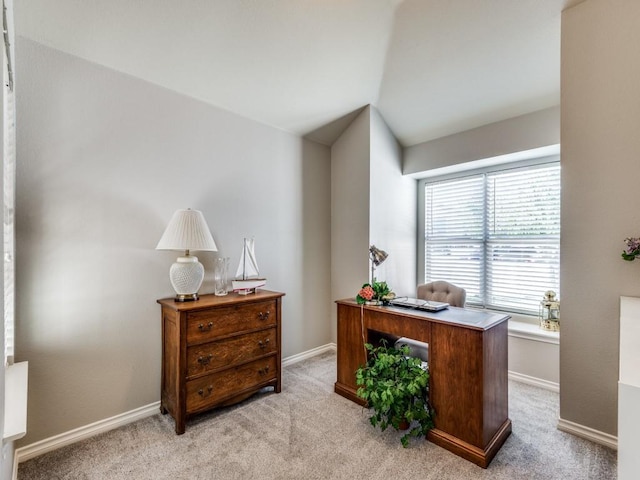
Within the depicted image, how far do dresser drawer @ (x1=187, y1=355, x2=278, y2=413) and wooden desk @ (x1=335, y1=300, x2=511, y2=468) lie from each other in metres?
1.12

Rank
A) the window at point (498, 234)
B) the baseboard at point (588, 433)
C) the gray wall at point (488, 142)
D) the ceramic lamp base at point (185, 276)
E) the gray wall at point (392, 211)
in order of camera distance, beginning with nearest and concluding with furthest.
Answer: the baseboard at point (588, 433)
the ceramic lamp base at point (185, 276)
the gray wall at point (488, 142)
the window at point (498, 234)
the gray wall at point (392, 211)

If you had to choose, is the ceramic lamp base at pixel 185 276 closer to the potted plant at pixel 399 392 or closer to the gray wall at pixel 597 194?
A: the potted plant at pixel 399 392

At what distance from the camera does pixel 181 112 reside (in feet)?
8.36

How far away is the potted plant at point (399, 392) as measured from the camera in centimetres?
197

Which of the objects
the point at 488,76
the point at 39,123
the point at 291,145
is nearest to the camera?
the point at 39,123

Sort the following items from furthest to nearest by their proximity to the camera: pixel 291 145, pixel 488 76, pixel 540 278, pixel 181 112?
pixel 291 145
pixel 540 278
pixel 488 76
pixel 181 112

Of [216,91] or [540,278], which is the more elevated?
[216,91]

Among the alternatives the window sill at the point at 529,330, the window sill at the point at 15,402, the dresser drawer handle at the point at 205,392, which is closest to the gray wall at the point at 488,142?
the window sill at the point at 529,330

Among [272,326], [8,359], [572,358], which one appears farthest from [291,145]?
[572,358]

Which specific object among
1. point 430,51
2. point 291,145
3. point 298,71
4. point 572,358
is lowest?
point 572,358

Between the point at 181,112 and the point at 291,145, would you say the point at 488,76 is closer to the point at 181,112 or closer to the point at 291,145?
the point at 291,145

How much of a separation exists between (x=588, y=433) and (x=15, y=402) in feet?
10.6

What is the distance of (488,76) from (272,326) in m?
2.87

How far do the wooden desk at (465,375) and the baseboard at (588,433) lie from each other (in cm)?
38
